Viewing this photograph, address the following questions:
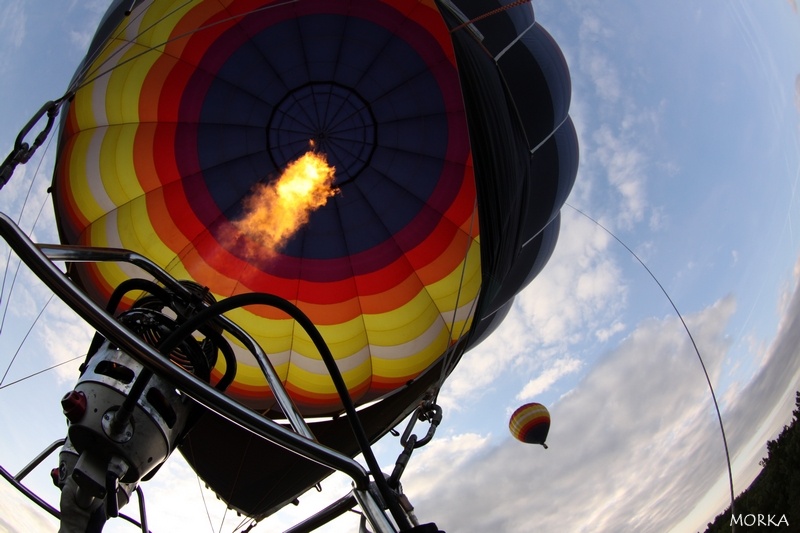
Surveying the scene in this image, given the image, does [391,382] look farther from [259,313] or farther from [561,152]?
[561,152]

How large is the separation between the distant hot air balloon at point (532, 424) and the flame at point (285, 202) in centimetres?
678

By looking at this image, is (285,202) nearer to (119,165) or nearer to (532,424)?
(119,165)

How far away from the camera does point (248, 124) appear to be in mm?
5789

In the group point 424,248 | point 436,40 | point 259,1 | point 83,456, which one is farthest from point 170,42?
point 83,456

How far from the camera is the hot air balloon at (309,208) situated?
5355 millimetres

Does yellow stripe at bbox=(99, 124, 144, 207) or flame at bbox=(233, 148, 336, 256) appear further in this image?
flame at bbox=(233, 148, 336, 256)

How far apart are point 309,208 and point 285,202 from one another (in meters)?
0.24

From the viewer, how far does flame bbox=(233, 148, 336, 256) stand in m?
5.84

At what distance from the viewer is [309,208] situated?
19.3 feet

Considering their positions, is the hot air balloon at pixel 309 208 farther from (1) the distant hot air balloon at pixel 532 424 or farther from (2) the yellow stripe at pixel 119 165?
(1) the distant hot air balloon at pixel 532 424

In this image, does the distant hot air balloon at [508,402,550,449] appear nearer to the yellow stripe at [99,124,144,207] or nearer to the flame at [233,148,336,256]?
the flame at [233,148,336,256]

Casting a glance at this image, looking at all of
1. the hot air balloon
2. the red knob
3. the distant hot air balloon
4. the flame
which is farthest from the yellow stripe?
the distant hot air balloon

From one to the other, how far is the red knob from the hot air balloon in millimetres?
2838

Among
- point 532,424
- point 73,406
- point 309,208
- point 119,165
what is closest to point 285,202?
point 309,208
